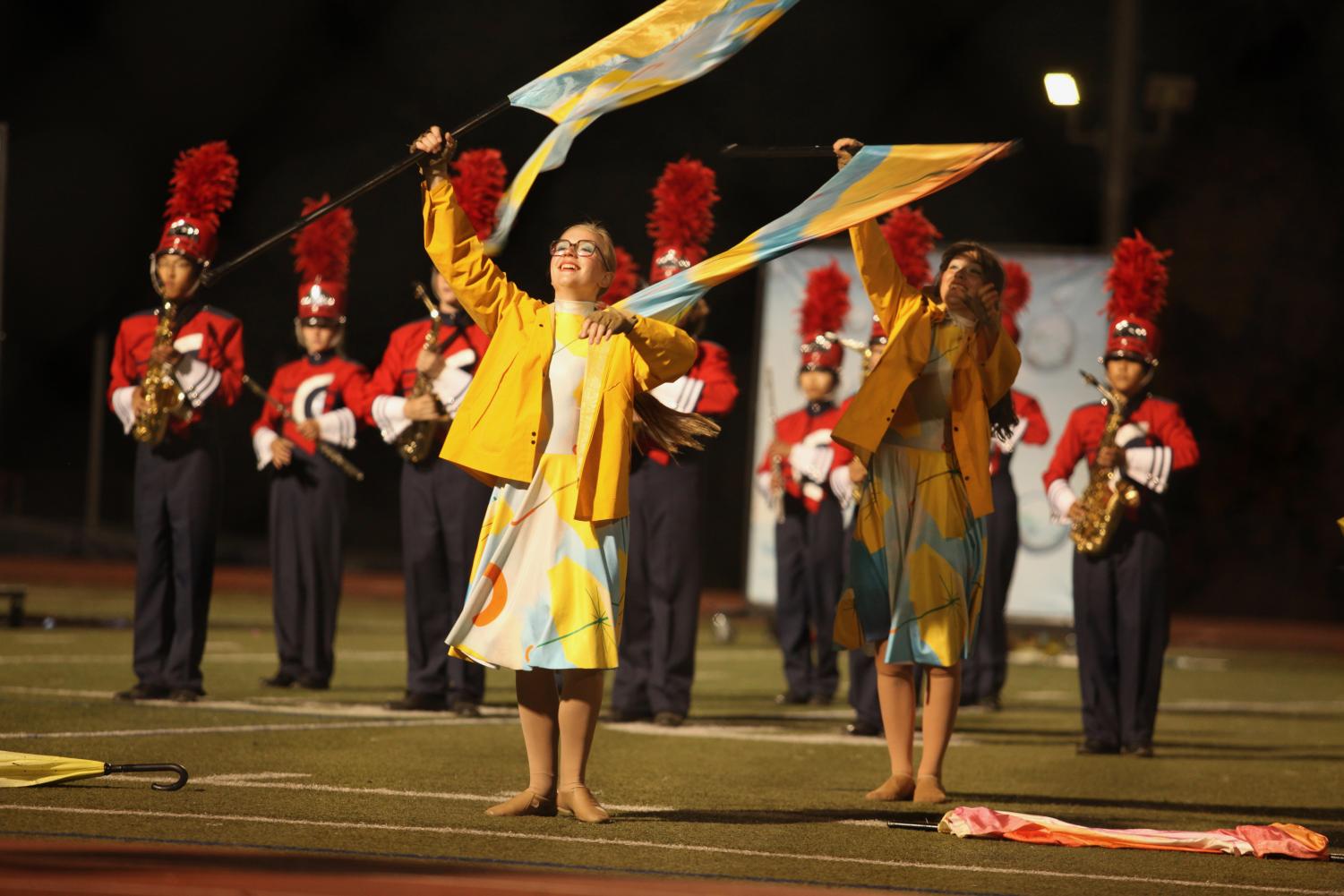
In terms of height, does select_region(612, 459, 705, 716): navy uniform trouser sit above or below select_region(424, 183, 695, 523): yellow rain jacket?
below

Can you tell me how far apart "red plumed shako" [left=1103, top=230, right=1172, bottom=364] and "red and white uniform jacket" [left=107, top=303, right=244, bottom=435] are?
4195 millimetres

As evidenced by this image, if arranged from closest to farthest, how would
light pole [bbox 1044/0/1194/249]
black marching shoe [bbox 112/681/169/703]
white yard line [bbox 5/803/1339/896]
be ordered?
white yard line [bbox 5/803/1339/896] < black marching shoe [bbox 112/681/169/703] < light pole [bbox 1044/0/1194/249]

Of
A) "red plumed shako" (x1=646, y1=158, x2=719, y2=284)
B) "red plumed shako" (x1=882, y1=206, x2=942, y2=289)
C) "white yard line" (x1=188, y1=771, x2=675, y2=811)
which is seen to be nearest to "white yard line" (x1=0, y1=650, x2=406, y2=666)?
"red plumed shako" (x1=646, y1=158, x2=719, y2=284)

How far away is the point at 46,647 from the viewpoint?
13234mm

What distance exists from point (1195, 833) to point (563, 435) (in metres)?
2.31

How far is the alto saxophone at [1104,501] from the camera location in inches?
401

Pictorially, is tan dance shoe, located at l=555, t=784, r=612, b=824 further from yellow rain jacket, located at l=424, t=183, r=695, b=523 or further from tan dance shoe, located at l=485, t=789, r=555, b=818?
yellow rain jacket, located at l=424, t=183, r=695, b=523

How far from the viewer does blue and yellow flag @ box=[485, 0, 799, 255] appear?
693 centimetres

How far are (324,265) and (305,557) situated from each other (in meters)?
1.59

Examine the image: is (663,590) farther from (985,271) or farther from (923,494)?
→ (985,271)

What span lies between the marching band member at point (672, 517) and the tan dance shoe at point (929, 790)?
2979 millimetres

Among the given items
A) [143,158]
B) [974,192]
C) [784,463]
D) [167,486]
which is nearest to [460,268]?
[167,486]

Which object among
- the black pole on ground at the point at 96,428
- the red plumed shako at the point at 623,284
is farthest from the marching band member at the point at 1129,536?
the black pole on ground at the point at 96,428

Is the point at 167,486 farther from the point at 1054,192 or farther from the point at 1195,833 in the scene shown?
the point at 1054,192
